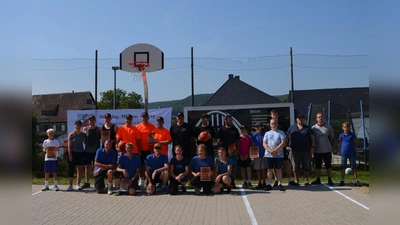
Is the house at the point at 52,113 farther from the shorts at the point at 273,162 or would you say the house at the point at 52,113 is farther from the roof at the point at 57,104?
the shorts at the point at 273,162

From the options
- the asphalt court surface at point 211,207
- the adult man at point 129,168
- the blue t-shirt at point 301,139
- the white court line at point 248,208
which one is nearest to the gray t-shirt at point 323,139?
the blue t-shirt at point 301,139

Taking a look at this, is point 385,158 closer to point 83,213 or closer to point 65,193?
point 83,213

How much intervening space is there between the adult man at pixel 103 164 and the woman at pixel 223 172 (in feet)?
8.55

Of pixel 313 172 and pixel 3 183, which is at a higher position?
pixel 3 183

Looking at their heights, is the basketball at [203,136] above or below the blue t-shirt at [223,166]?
above

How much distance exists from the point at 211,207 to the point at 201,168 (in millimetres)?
1526

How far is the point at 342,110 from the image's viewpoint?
15109 mm

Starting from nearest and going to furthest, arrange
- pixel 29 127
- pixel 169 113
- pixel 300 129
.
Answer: pixel 29 127, pixel 300 129, pixel 169 113

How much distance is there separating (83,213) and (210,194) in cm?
308

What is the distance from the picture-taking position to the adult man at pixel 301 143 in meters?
9.90

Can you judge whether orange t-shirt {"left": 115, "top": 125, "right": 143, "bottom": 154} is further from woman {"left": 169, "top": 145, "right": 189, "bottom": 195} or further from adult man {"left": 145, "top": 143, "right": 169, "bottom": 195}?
woman {"left": 169, "top": 145, "right": 189, "bottom": 195}

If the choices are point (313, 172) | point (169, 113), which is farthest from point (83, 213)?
point (313, 172)

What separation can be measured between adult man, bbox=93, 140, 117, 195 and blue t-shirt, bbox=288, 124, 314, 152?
4656 millimetres

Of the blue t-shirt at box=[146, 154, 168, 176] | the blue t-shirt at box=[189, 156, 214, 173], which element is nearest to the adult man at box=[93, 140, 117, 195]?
the blue t-shirt at box=[146, 154, 168, 176]
